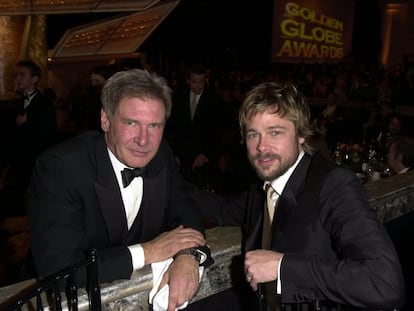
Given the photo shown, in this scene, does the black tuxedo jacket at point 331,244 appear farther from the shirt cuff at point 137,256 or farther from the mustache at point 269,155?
the shirt cuff at point 137,256

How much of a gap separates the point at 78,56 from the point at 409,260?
294 inches

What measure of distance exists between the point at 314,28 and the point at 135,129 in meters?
15.3

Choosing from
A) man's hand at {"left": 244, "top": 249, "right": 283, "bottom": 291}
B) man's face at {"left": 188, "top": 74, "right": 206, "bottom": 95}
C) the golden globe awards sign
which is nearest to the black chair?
man's hand at {"left": 244, "top": 249, "right": 283, "bottom": 291}

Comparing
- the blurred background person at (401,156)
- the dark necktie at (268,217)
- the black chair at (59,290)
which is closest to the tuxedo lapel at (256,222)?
the dark necktie at (268,217)

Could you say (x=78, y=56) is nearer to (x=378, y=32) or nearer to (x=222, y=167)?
(x=222, y=167)

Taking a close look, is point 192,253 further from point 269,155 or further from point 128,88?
point 128,88

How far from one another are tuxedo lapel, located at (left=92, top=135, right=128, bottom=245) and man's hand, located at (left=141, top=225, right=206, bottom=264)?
17cm

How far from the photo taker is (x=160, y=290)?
1.76 m

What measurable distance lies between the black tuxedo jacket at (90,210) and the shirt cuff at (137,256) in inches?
1.0

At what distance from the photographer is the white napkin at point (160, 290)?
1.73 meters

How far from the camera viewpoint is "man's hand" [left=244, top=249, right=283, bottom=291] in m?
1.60

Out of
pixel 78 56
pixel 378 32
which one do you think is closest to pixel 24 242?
pixel 78 56

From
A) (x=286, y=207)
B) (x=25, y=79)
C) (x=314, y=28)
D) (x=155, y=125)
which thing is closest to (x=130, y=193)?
(x=155, y=125)

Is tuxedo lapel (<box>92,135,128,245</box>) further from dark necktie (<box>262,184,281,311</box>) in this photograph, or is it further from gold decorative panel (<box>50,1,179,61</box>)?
gold decorative panel (<box>50,1,179,61</box>)
